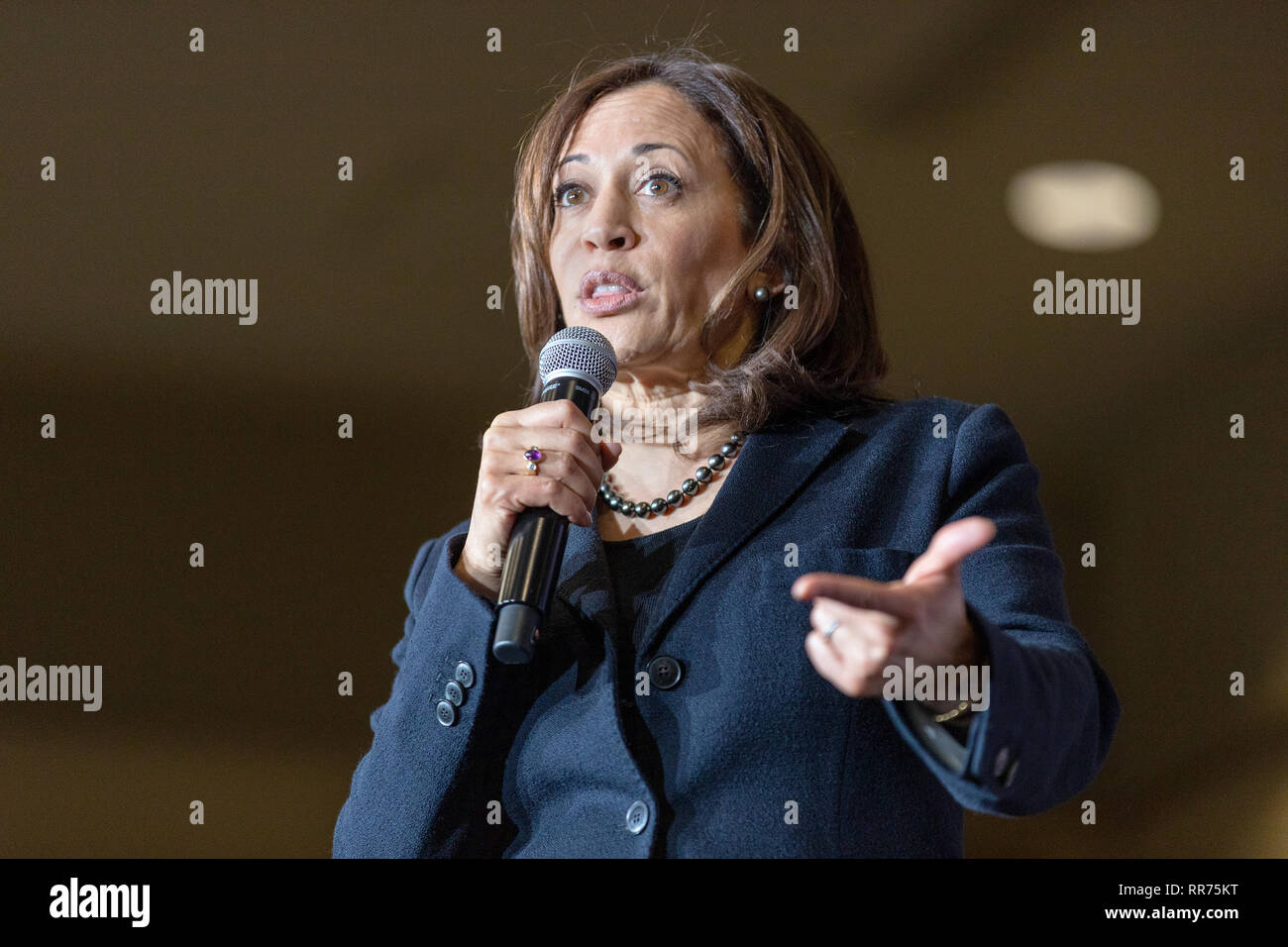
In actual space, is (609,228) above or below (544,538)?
above

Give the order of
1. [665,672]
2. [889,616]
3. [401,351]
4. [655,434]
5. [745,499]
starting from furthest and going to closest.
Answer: [401,351] → [655,434] → [745,499] → [665,672] → [889,616]

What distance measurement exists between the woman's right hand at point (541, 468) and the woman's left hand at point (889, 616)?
0.41 meters

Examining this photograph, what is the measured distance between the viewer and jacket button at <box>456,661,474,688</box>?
134 cm

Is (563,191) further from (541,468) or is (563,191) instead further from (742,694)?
(742,694)

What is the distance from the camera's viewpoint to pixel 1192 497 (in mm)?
2316

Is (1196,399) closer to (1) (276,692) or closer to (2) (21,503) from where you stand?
(1) (276,692)

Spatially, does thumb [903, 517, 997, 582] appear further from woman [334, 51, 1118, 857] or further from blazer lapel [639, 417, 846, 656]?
blazer lapel [639, 417, 846, 656]

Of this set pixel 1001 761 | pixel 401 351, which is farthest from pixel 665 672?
pixel 401 351

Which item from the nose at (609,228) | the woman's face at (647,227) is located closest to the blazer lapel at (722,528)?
the woman's face at (647,227)

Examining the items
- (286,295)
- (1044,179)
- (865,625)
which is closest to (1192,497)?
(1044,179)

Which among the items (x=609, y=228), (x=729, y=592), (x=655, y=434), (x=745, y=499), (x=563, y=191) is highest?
(x=563, y=191)

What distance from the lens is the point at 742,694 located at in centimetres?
126

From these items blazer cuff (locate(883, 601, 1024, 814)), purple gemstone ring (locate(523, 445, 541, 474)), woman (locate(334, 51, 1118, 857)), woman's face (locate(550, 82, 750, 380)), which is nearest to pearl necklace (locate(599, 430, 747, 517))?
woman (locate(334, 51, 1118, 857))

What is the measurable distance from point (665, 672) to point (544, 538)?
0.68ft
